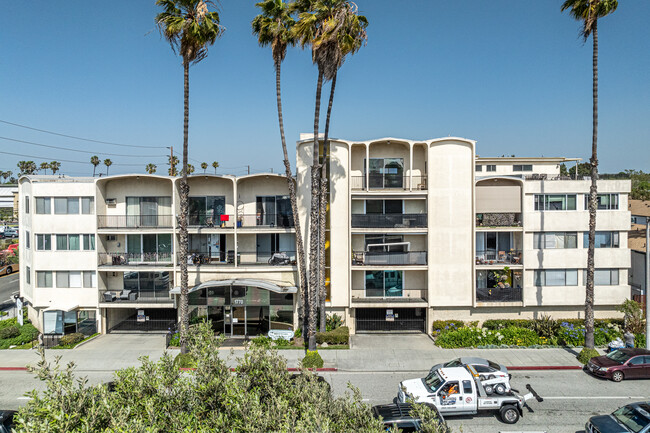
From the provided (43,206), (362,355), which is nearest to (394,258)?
(362,355)

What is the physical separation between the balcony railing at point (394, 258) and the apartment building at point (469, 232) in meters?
0.06

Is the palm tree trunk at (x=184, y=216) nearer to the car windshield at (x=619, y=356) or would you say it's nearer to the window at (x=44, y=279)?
the window at (x=44, y=279)

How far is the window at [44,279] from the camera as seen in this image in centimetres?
2730

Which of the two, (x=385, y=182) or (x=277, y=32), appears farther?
(x=385, y=182)

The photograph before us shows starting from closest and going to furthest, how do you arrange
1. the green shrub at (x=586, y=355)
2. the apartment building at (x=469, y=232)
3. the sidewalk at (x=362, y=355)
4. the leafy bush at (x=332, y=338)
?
the green shrub at (x=586, y=355) → the sidewalk at (x=362, y=355) → the leafy bush at (x=332, y=338) → the apartment building at (x=469, y=232)

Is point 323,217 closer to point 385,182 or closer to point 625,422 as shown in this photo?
point 385,182

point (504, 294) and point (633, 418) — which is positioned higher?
point (504, 294)

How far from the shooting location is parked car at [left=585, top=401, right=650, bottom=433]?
13.3 metres

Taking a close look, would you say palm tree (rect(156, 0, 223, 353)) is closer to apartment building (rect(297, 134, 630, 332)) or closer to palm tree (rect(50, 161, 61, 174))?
apartment building (rect(297, 134, 630, 332))

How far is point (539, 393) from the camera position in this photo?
18219 millimetres

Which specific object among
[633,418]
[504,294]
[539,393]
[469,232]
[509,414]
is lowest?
[539,393]

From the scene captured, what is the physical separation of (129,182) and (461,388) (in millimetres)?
24050

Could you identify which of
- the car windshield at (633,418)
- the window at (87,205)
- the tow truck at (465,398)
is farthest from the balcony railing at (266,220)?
the car windshield at (633,418)

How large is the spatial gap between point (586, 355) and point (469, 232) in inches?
354
